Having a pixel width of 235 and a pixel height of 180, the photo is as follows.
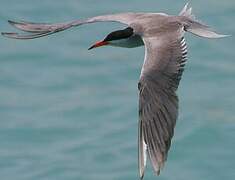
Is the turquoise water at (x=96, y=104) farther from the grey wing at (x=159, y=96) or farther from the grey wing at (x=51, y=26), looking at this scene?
the grey wing at (x=159, y=96)

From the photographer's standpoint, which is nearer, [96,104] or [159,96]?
[159,96]

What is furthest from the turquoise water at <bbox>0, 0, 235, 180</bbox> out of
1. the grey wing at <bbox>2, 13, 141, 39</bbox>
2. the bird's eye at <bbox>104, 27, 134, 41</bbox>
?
the bird's eye at <bbox>104, 27, 134, 41</bbox>

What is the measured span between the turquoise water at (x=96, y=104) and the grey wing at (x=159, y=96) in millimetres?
2191

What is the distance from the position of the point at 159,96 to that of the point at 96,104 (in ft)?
11.2

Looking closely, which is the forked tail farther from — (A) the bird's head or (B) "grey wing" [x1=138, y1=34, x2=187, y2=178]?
(A) the bird's head

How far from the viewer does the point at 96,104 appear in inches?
504

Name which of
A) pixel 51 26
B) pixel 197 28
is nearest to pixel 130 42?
pixel 197 28

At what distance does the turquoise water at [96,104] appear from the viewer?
1204 cm

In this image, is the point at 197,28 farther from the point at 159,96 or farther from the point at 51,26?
the point at 51,26

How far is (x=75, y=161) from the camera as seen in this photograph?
476 inches

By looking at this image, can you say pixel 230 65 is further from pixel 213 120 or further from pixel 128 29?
pixel 128 29

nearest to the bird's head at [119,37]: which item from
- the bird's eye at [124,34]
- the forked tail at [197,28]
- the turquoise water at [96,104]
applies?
the bird's eye at [124,34]

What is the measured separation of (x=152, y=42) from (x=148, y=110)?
73 cm

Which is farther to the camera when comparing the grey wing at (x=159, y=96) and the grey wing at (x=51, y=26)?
the grey wing at (x=51, y=26)
